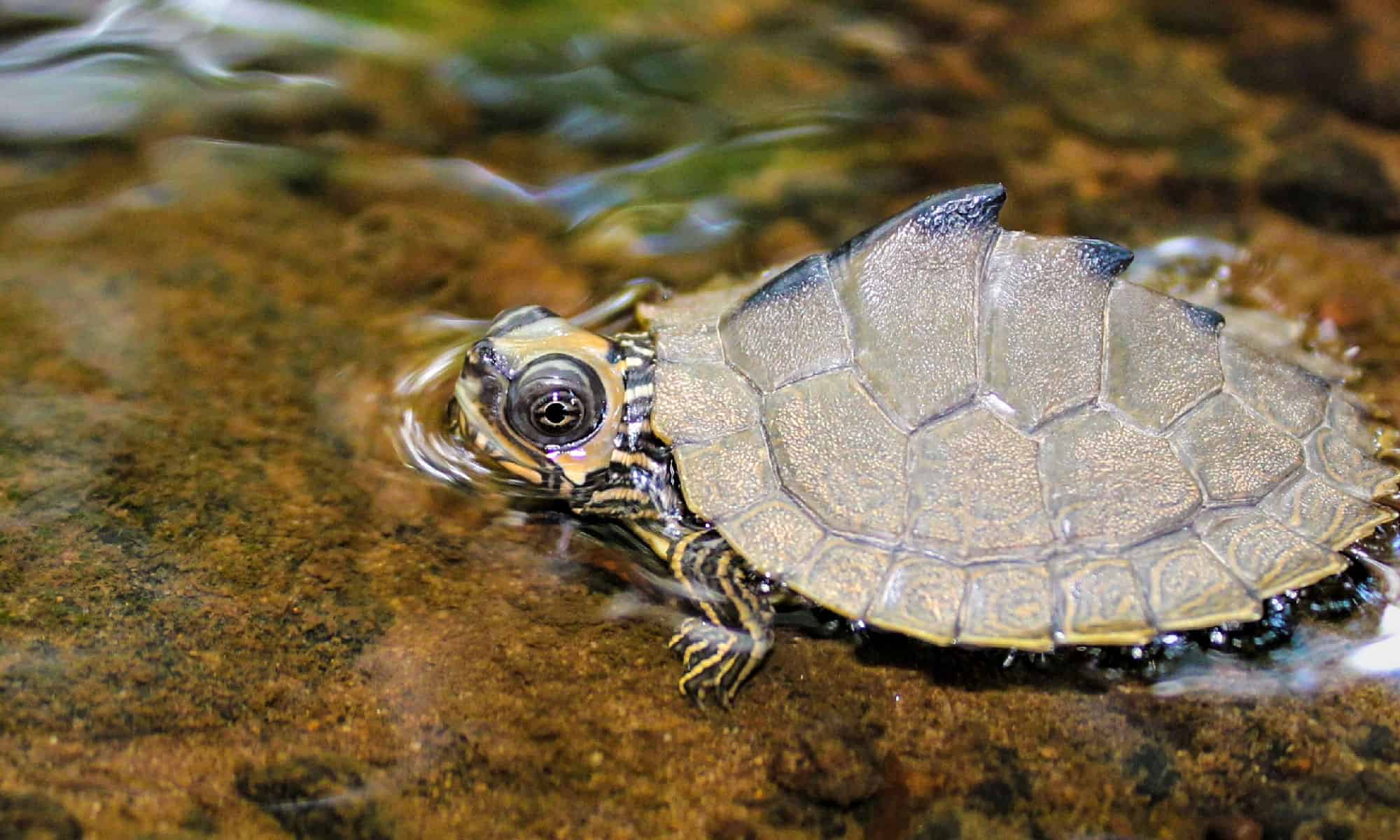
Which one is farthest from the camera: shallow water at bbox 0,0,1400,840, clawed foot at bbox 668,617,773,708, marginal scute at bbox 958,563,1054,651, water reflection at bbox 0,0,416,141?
water reflection at bbox 0,0,416,141

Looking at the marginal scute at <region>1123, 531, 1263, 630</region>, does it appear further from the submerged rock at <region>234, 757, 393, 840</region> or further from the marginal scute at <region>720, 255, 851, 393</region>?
the submerged rock at <region>234, 757, 393, 840</region>

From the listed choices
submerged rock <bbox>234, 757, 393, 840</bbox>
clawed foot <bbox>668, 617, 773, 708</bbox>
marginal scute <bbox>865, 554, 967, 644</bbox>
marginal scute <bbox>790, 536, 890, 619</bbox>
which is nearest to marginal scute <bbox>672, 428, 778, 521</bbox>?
marginal scute <bbox>790, 536, 890, 619</bbox>

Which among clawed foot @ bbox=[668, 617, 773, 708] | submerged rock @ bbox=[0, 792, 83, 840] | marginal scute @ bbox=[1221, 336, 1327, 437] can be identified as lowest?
clawed foot @ bbox=[668, 617, 773, 708]

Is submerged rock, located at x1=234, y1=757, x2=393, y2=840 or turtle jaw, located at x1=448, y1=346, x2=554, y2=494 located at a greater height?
turtle jaw, located at x1=448, y1=346, x2=554, y2=494

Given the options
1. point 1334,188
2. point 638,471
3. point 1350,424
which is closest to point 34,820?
point 638,471

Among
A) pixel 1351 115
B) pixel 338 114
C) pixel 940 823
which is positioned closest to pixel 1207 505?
pixel 940 823

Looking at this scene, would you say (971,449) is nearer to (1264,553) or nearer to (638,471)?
(1264,553)

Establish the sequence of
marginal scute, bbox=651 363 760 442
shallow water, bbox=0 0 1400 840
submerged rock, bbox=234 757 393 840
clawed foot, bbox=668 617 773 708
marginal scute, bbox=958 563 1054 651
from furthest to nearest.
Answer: marginal scute, bbox=651 363 760 442, clawed foot, bbox=668 617 773 708, marginal scute, bbox=958 563 1054 651, shallow water, bbox=0 0 1400 840, submerged rock, bbox=234 757 393 840

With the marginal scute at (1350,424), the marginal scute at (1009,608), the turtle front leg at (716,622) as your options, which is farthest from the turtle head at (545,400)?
the marginal scute at (1350,424)
